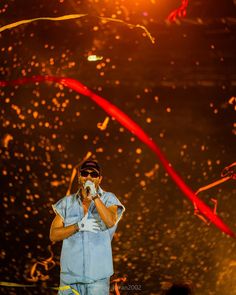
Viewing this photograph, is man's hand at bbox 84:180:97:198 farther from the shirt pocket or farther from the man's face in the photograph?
the shirt pocket

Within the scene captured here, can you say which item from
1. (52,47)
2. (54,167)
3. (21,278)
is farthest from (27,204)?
(52,47)

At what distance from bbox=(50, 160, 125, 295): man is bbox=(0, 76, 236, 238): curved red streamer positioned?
16.0 inches

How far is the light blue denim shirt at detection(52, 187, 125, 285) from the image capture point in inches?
106

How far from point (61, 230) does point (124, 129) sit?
2.43 feet

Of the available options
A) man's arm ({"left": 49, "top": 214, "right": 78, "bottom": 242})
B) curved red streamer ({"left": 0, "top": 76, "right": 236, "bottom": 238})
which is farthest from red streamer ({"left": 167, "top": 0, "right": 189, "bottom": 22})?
man's arm ({"left": 49, "top": 214, "right": 78, "bottom": 242})

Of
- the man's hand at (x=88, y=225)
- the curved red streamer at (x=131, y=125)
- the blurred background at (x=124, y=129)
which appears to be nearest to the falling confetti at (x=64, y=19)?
the blurred background at (x=124, y=129)

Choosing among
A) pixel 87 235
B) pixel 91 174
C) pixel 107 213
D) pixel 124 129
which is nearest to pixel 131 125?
pixel 124 129

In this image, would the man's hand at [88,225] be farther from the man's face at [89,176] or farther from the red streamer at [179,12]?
the red streamer at [179,12]

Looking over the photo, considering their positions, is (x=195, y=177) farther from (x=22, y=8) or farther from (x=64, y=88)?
(x=22, y=8)

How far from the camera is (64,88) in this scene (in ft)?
9.99

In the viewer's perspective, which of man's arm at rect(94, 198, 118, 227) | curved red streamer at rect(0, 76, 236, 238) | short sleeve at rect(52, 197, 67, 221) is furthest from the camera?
curved red streamer at rect(0, 76, 236, 238)

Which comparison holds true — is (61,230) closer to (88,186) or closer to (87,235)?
(87,235)

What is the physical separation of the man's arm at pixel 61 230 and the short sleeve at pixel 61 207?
0.02 metres

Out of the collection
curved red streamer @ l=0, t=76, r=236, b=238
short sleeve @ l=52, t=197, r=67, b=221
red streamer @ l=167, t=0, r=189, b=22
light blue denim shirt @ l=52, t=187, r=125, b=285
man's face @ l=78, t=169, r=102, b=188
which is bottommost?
light blue denim shirt @ l=52, t=187, r=125, b=285
